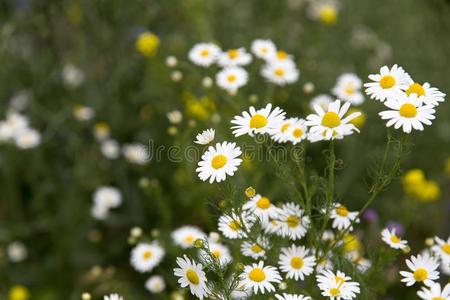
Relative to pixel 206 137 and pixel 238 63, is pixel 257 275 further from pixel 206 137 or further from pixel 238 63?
pixel 238 63

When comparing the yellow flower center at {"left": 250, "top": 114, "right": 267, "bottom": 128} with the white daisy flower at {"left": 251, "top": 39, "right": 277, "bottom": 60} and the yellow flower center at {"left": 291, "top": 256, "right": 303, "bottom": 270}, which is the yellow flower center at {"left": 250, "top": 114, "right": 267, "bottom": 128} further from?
the white daisy flower at {"left": 251, "top": 39, "right": 277, "bottom": 60}

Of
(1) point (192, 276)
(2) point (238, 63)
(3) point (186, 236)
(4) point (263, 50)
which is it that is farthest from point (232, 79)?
(1) point (192, 276)

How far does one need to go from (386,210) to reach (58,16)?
2143 millimetres

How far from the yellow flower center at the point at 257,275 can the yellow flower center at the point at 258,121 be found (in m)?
0.36

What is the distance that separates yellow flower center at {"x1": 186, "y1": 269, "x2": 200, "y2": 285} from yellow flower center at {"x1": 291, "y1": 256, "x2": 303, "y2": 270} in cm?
31

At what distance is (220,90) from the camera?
2525mm

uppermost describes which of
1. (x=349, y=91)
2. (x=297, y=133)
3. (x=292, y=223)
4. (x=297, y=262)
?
(x=349, y=91)

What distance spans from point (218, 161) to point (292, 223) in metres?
0.31

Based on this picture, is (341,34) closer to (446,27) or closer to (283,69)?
(446,27)

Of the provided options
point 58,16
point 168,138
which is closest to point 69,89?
point 58,16

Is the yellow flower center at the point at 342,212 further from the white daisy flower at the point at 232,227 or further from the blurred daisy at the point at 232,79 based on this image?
the blurred daisy at the point at 232,79

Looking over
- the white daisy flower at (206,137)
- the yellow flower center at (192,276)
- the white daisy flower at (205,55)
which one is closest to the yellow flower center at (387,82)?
the white daisy flower at (206,137)

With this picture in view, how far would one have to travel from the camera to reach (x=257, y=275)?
1.50 metres

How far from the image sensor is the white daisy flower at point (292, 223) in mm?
1636
